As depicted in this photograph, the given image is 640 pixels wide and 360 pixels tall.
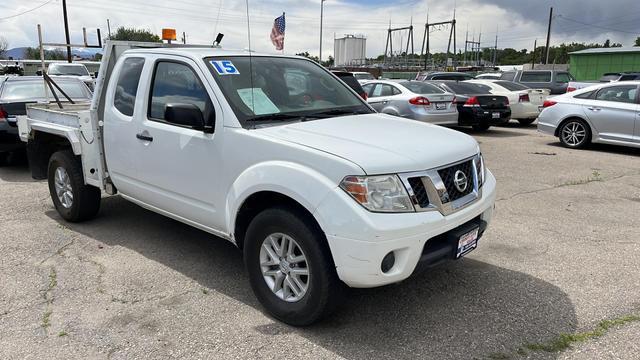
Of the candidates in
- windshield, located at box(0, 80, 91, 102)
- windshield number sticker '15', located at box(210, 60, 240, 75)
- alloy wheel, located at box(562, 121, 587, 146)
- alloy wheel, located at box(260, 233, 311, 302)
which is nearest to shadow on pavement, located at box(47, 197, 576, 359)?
alloy wheel, located at box(260, 233, 311, 302)

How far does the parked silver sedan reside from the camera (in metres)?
12.0

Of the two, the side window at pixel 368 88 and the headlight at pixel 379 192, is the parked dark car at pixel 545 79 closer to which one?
the side window at pixel 368 88

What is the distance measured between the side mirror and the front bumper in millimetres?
1257

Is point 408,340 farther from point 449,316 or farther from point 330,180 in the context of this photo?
point 330,180

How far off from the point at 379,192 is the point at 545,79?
19.9 meters

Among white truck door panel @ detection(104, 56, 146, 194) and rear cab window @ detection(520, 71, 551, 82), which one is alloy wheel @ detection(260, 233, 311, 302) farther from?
rear cab window @ detection(520, 71, 551, 82)

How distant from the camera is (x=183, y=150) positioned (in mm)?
3965

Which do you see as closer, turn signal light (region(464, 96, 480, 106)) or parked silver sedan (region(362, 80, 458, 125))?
parked silver sedan (region(362, 80, 458, 125))

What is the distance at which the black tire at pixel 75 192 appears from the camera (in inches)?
211

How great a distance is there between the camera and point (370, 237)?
286 centimetres

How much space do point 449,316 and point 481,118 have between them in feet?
35.8

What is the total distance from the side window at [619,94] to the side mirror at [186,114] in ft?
31.6

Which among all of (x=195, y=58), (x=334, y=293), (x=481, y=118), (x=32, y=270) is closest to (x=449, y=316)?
(x=334, y=293)

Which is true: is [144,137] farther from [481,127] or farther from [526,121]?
[526,121]
